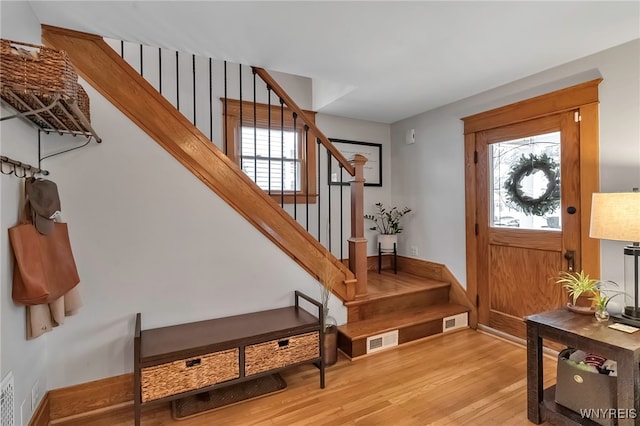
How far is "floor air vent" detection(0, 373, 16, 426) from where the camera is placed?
4.46 ft

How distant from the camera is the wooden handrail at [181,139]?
2035 mm

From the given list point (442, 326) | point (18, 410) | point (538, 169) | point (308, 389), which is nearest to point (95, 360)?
point (18, 410)

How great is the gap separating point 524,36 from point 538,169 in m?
1.23

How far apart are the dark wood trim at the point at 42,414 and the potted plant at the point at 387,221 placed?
10.9 feet

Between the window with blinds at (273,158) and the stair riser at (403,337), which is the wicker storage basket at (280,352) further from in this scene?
the window with blinds at (273,158)

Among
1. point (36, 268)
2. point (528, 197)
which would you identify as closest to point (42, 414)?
point (36, 268)

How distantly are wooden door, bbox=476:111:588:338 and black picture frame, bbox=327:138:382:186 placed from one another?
1.31 meters

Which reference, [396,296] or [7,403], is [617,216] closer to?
[396,296]

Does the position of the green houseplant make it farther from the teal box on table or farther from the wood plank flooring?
the teal box on table

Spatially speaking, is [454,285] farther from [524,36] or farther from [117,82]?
[117,82]

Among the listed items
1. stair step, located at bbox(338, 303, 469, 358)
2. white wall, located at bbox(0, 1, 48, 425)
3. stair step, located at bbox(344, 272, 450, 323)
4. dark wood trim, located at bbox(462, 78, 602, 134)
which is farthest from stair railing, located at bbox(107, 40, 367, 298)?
dark wood trim, located at bbox(462, 78, 602, 134)

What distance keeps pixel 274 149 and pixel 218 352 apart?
2378 millimetres

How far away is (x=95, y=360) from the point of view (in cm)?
204

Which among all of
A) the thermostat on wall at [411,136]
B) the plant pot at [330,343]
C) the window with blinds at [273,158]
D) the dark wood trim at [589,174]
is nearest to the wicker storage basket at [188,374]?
the plant pot at [330,343]
